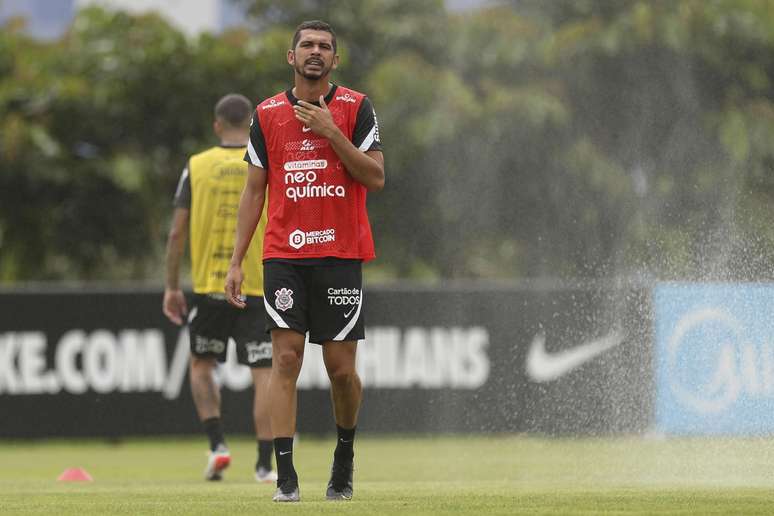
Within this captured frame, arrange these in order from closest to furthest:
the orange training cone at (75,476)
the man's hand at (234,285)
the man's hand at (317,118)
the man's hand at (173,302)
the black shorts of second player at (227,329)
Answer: the man's hand at (317,118), the man's hand at (234,285), the black shorts of second player at (227,329), the man's hand at (173,302), the orange training cone at (75,476)

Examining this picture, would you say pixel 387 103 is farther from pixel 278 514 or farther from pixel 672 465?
pixel 278 514

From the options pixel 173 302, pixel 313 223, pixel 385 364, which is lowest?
pixel 385 364

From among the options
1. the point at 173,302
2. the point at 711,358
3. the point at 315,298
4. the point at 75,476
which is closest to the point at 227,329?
the point at 173,302

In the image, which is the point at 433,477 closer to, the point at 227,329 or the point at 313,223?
the point at 227,329

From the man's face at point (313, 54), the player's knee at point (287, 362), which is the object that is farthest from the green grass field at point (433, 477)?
the man's face at point (313, 54)

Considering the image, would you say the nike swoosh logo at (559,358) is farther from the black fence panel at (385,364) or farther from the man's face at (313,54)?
the man's face at (313,54)

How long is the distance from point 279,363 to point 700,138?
635 inches

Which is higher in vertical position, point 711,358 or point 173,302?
point 173,302

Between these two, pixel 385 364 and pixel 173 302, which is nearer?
pixel 173 302

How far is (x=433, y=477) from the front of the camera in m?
10.4

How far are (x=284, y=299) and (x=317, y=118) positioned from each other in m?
0.83

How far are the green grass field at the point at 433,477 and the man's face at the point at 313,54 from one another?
1.93 m

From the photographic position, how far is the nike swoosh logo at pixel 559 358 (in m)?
16.3

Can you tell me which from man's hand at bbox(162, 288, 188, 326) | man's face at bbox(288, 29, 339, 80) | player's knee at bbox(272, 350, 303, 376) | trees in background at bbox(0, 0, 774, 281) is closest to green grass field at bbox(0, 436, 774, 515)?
player's knee at bbox(272, 350, 303, 376)
